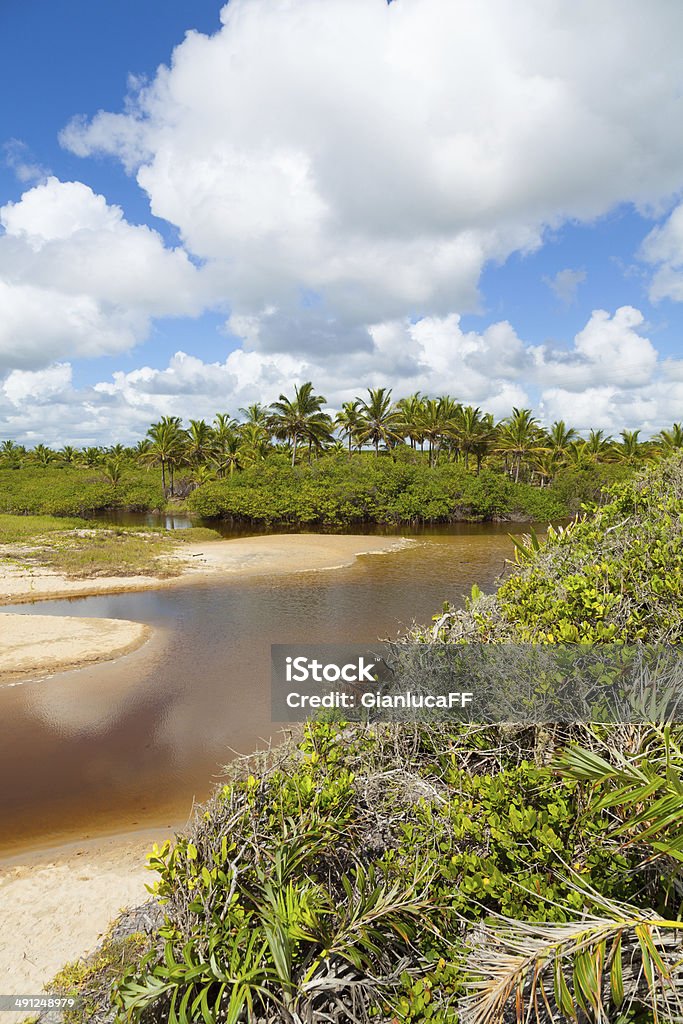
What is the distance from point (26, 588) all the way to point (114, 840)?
15034 mm

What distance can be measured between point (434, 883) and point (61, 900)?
4723mm

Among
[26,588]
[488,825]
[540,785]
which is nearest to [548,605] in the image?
[540,785]

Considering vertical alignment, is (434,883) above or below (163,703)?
above

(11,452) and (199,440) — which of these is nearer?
(199,440)

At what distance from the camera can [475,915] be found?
9.30 ft

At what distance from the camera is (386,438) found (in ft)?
155

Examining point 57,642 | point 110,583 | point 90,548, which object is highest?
point 90,548

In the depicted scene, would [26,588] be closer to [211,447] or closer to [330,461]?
[330,461]

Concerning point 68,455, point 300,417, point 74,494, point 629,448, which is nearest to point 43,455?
point 68,455

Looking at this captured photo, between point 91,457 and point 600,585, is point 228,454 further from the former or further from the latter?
point 600,585

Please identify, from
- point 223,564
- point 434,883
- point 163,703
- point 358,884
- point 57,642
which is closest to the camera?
point 358,884
